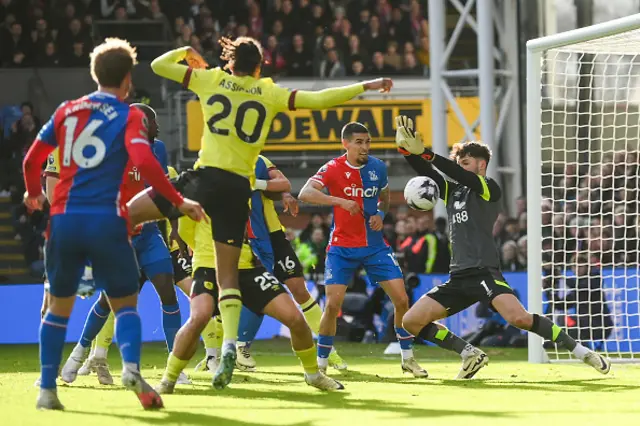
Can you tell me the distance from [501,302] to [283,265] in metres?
1.96

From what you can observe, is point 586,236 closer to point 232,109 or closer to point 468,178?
point 468,178

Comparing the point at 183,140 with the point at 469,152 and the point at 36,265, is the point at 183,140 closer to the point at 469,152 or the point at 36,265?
the point at 36,265

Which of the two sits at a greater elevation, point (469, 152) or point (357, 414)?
point (469, 152)

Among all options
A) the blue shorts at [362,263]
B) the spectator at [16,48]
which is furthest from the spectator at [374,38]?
the blue shorts at [362,263]

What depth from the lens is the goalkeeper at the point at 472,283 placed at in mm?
9148

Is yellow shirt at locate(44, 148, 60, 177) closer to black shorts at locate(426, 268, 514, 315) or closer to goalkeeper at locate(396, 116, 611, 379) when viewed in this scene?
goalkeeper at locate(396, 116, 611, 379)

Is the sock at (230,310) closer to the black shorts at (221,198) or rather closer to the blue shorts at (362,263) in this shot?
the black shorts at (221,198)

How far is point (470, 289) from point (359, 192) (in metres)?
1.43

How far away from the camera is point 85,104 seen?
21.4 feet

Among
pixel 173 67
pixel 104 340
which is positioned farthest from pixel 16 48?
pixel 173 67

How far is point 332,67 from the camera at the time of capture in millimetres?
22500

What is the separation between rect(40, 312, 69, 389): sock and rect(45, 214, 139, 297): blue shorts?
0.54ft

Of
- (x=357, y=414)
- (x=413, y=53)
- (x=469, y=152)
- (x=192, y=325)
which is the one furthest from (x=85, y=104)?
(x=413, y=53)

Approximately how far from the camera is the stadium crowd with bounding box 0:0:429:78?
22.6 metres
